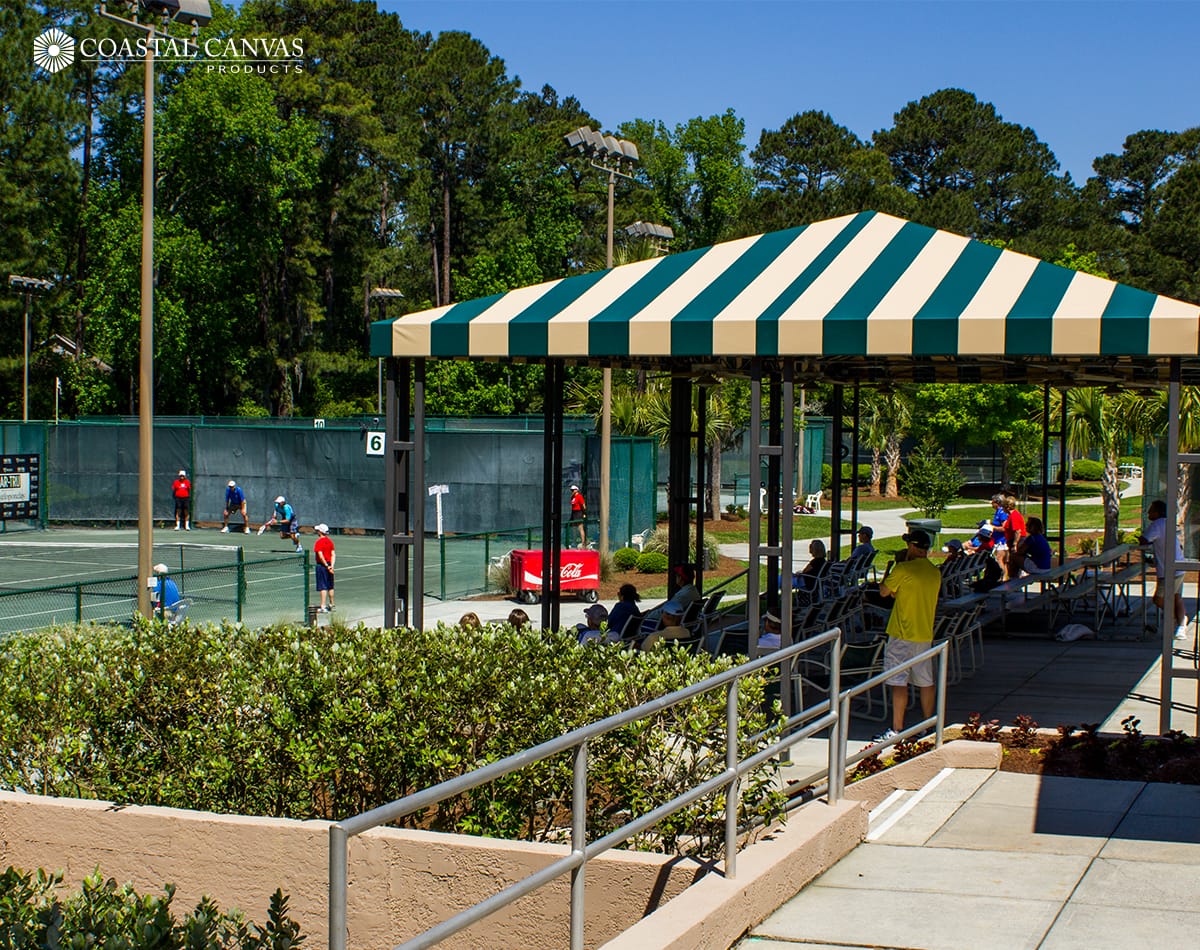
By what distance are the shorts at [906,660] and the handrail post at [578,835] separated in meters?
5.48

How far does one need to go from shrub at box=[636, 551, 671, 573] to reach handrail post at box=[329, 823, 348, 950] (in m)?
22.1

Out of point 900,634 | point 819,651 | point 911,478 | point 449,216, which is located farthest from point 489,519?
point 449,216

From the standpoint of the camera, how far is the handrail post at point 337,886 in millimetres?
3273

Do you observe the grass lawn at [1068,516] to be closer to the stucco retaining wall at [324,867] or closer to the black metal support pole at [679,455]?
the black metal support pole at [679,455]

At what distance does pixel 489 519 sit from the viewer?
33062mm

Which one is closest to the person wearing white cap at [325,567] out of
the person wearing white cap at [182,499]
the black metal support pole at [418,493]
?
the black metal support pole at [418,493]

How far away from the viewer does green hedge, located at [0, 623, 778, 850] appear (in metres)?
6.24

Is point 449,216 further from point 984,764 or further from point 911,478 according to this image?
point 984,764

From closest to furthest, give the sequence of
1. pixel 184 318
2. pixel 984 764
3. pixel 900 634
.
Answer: pixel 984 764, pixel 900 634, pixel 184 318

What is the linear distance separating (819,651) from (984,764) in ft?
13.3

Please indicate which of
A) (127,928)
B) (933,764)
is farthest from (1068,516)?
(127,928)

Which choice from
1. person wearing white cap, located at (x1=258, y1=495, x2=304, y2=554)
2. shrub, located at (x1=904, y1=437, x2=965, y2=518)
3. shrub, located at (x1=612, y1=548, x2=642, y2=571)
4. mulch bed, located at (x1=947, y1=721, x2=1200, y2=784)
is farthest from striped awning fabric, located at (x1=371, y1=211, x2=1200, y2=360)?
shrub, located at (x1=904, y1=437, x2=965, y2=518)

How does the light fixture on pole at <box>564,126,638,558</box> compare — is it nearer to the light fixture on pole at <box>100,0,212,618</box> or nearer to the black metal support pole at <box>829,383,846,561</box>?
the black metal support pole at <box>829,383,846,561</box>

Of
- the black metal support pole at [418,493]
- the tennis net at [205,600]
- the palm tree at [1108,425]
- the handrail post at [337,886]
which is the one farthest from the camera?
the palm tree at [1108,425]
